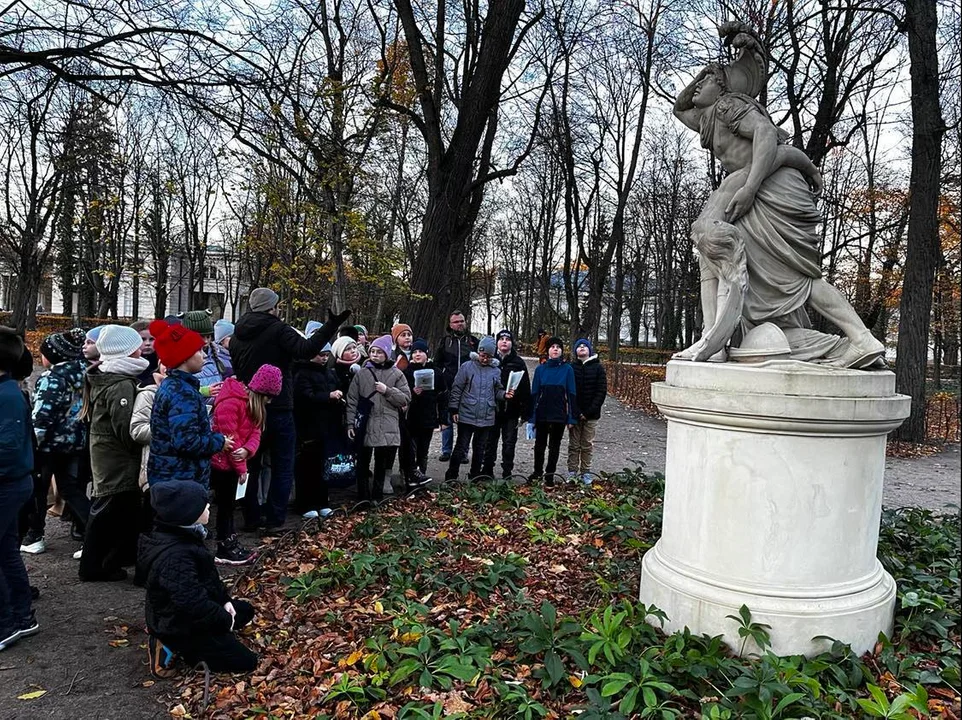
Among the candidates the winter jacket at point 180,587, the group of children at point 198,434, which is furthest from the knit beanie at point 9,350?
the winter jacket at point 180,587

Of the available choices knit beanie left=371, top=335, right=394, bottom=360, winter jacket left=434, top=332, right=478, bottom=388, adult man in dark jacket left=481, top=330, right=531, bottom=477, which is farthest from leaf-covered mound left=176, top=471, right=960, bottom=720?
winter jacket left=434, top=332, right=478, bottom=388

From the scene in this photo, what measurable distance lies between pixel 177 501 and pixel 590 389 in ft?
17.8

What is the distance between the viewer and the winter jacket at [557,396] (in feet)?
25.8

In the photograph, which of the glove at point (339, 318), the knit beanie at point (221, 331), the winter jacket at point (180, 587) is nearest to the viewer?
the winter jacket at point (180, 587)

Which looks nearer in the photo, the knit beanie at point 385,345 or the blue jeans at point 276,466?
the blue jeans at point 276,466

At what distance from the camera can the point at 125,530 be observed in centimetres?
480

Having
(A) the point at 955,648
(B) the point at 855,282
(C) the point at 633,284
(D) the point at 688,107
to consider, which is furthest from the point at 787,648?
(C) the point at 633,284

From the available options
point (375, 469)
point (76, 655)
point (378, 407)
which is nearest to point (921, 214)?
point (378, 407)

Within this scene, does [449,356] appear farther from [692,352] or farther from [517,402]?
[692,352]

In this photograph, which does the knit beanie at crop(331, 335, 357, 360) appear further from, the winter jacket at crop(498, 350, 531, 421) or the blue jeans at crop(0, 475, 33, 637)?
the blue jeans at crop(0, 475, 33, 637)

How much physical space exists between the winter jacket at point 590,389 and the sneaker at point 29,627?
18.6 feet

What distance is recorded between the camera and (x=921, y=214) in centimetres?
1241

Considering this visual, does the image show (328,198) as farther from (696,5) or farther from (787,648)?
(787,648)

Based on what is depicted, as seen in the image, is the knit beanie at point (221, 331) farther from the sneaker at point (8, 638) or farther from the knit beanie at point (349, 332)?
the sneaker at point (8, 638)
